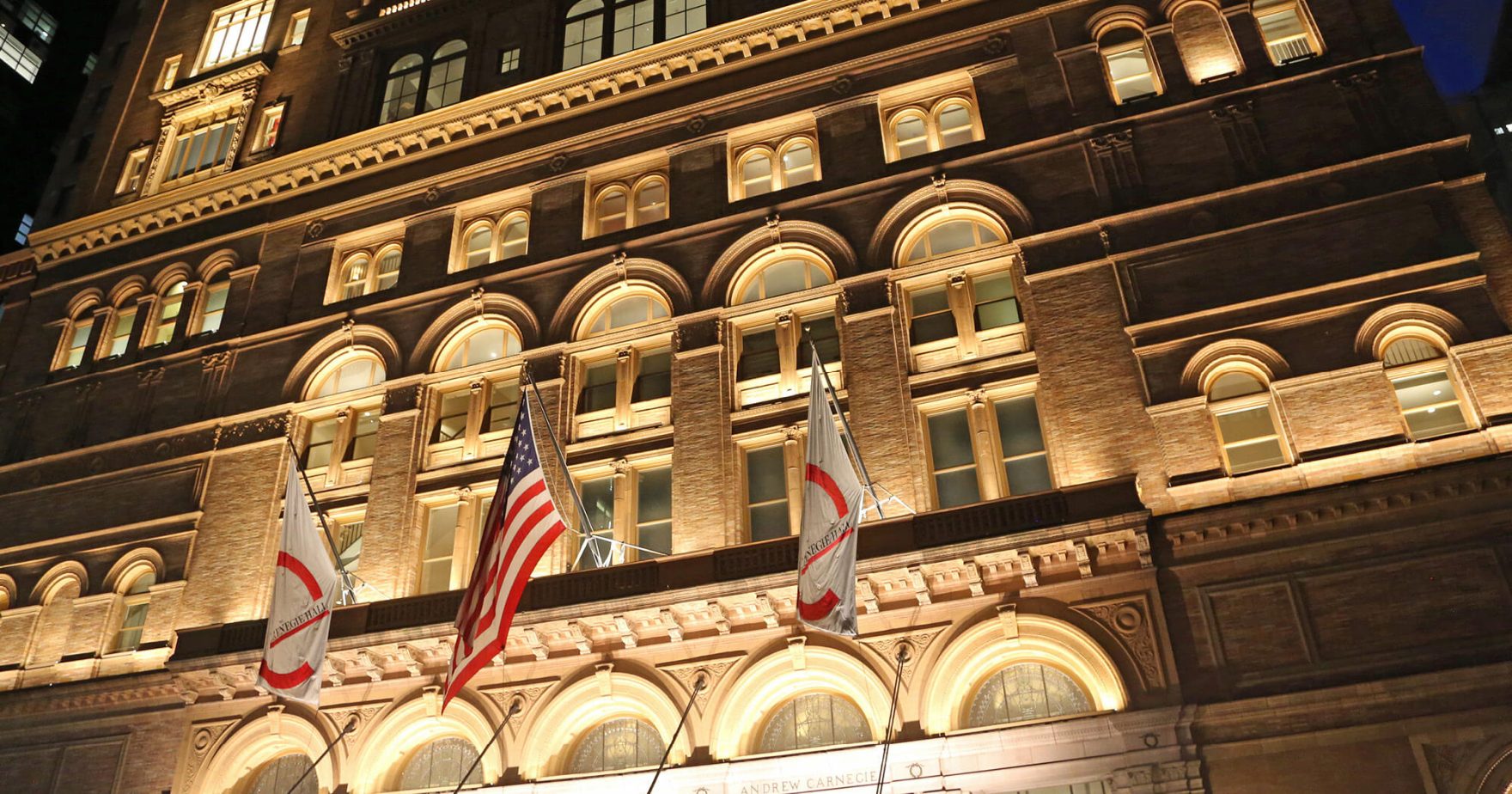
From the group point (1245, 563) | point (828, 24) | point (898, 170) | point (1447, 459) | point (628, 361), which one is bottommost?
point (1245, 563)

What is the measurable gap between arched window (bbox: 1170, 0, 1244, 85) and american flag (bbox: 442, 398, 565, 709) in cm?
1592

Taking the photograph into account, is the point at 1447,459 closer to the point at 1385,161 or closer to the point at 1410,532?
the point at 1410,532

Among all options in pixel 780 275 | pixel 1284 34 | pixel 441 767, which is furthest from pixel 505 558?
pixel 1284 34

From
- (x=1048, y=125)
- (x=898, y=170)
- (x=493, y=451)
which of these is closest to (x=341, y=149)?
(x=493, y=451)

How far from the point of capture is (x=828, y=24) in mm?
26844

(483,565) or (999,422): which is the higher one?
(999,422)

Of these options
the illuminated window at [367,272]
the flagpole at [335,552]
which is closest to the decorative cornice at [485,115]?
the illuminated window at [367,272]

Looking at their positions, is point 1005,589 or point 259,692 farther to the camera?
point 259,692

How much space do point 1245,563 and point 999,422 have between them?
16.9 ft

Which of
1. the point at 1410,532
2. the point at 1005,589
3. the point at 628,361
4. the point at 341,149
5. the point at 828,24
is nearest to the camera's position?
the point at 1410,532

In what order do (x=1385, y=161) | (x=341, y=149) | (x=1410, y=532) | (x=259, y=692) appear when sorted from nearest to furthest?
(x=1410, y=532), (x=1385, y=161), (x=259, y=692), (x=341, y=149)

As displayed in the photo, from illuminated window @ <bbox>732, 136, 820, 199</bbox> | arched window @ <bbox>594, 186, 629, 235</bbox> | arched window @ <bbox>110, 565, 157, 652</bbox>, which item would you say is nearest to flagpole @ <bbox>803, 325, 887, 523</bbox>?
illuminated window @ <bbox>732, 136, 820, 199</bbox>

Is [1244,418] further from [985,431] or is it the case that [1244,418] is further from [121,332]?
[121,332]

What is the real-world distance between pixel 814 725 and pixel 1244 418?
9176mm
